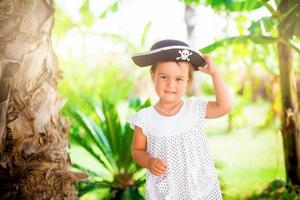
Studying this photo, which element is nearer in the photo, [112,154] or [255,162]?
[112,154]

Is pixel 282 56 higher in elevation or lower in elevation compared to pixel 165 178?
higher

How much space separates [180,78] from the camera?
2.75 meters

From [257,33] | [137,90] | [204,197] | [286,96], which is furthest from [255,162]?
[137,90]

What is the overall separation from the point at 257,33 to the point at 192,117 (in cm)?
219

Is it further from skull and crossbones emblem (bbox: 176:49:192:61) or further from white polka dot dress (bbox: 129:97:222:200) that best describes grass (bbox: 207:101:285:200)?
skull and crossbones emblem (bbox: 176:49:192:61)

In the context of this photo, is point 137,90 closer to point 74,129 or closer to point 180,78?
point 74,129

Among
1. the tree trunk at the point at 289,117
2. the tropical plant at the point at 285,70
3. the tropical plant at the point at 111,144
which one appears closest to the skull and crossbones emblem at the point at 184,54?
the tropical plant at the point at 285,70

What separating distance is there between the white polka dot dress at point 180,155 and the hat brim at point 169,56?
0.94 feet

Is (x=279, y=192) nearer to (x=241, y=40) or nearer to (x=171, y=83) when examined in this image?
(x=241, y=40)

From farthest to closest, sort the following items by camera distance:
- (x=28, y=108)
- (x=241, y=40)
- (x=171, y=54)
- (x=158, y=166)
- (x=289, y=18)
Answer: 1. (x=241, y=40)
2. (x=289, y=18)
3. (x=28, y=108)
4. (x=171, y=54)
5. (x=158, y=166)

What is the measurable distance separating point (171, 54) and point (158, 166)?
2.03ft

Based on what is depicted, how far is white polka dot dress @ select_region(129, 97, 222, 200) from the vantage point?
2.74 m

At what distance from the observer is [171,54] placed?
107 inches

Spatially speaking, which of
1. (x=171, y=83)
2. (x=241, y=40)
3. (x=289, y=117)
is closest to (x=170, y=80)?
(x=171, y=83)
